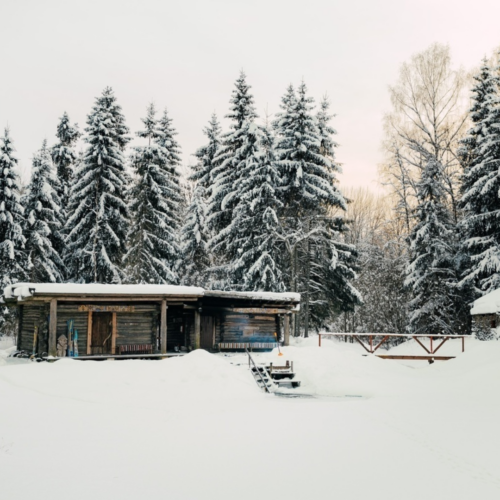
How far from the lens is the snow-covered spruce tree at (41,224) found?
31.8 meters

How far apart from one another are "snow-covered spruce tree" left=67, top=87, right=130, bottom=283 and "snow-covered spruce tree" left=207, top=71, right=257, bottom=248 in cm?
614

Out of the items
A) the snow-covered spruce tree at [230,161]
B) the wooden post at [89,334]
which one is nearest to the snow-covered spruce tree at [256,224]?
the snow-covered spruce tree at [230,161]

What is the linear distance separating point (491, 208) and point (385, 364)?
13.0 meters

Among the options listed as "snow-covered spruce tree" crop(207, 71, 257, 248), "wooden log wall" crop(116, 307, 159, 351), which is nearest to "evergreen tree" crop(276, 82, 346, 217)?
"snow-covered spruce tree" crop(207, 71, 257, 248)

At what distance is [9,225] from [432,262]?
26468mm

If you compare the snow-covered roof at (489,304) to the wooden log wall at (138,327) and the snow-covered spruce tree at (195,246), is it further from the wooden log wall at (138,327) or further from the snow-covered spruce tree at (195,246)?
the snow-covered spruce tree at (195,246)

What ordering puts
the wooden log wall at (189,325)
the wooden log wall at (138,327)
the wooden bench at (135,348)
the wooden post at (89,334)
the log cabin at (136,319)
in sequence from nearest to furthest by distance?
the log cabin at (136,319) → the wooden post at (89,334) → the wooden bench at (135,348) → the wooden log wall at (138,327) → the wooden log wall at (189,325)

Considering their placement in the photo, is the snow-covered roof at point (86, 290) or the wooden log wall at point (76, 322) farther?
the wooden log wall at point (76, 322)

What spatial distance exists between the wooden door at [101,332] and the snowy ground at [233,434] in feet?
14.5

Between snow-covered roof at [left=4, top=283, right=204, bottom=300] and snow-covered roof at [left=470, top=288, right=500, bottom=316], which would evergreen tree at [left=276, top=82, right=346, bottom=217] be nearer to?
snow-covered roof at [left=470, top=288, right=500, bottom=316]

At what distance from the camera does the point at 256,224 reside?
31969 mm

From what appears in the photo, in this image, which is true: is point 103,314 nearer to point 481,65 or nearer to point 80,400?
point 80,400

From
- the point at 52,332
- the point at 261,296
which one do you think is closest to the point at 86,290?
the point at 52,332

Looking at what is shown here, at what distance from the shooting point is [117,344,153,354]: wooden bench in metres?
23.0
